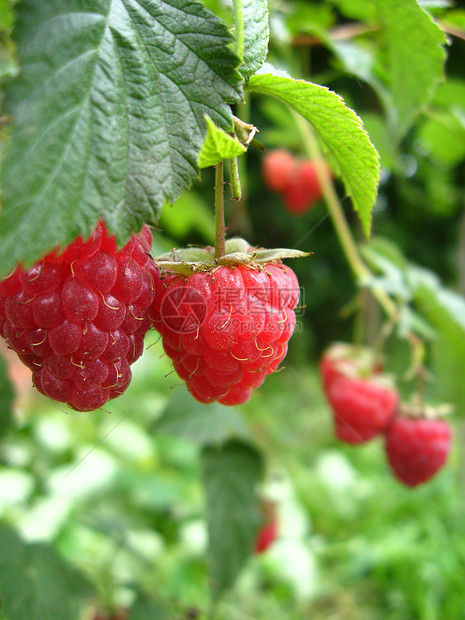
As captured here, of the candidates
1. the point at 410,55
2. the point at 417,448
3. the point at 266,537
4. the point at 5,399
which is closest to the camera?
the point at 410,55

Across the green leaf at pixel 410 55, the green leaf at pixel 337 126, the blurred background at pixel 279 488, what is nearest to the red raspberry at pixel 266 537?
the blurred background at pixel 279 488

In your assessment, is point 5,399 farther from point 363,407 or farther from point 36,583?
point 363,407

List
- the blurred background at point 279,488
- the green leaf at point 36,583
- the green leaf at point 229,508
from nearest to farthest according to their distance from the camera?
the green leaf at point 36,583, the green leaf at point 229,508, the blurred background at point 279,488

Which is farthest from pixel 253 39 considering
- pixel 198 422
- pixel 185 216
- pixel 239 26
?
pixel 185 216

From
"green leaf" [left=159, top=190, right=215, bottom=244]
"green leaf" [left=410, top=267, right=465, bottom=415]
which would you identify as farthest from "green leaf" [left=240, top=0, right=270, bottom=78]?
"green leaf" [left=159, top=190, right=215, bottom=244]

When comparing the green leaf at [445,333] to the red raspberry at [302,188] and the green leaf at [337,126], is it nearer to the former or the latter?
the green leaf at [337,126]

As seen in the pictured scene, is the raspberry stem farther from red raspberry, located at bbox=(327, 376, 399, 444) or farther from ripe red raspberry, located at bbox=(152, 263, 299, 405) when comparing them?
red raspberry, located at bbox=(327, 376, 399, 444)

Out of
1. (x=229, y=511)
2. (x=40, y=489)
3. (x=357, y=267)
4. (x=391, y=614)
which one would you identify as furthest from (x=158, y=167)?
(x=391, y=614)
